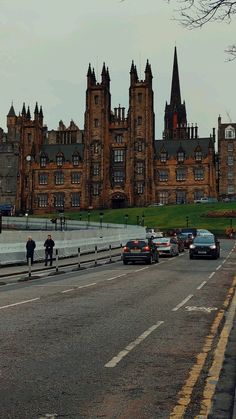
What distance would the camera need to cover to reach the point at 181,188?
110 metres

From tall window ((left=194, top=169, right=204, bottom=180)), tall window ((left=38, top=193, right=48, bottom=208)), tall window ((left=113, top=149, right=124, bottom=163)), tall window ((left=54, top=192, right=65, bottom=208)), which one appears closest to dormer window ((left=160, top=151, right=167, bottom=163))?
tall window ((left=194, top=169, right=204, bottom=180))

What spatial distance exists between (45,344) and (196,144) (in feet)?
361

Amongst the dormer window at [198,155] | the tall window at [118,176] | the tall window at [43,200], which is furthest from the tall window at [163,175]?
the tall window at [43,200]

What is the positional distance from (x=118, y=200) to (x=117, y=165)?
7.96 m

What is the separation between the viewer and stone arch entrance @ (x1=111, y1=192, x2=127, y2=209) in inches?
4264

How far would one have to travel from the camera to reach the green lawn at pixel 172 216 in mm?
83875

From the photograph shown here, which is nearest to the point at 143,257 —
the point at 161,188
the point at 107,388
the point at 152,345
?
the point at 152,345

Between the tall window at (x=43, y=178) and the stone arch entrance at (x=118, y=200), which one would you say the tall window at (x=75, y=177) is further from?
the stone arch entrance at (x=118, y=200)

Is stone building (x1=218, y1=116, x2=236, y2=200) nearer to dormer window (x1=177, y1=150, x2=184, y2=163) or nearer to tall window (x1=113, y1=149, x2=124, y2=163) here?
dormer window (x1=177, y1=150, x2=184, y2=163)

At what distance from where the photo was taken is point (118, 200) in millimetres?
109125

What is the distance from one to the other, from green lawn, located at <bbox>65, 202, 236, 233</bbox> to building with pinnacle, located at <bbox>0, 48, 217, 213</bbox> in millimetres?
8296

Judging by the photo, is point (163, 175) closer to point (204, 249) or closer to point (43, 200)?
point (43, 200)

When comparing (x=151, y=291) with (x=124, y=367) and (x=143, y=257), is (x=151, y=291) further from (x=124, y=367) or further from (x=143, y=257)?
(x=143, y=257)

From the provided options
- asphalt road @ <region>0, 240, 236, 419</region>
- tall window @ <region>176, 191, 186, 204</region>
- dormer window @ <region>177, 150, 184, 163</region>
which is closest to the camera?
asphalt road @ <region>0, 240, 236, 419</region>
